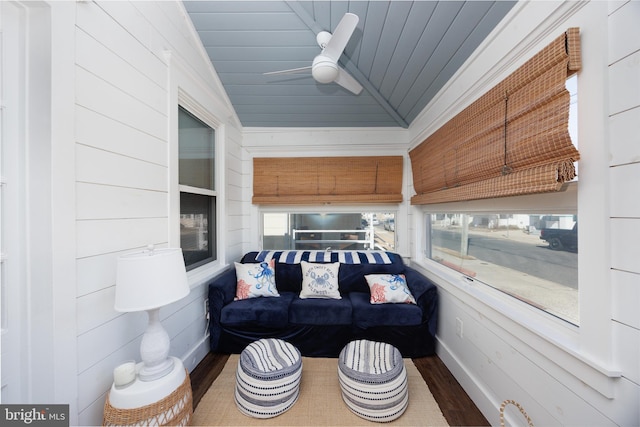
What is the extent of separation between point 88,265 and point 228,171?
5.55 feet

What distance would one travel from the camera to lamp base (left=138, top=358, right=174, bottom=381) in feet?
3.70

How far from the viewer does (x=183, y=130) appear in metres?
1.96

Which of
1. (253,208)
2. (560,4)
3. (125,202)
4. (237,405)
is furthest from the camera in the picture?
(253,208)

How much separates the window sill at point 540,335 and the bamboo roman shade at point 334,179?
153cm

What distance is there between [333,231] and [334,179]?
0.72 m

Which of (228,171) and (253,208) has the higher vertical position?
(228,171)

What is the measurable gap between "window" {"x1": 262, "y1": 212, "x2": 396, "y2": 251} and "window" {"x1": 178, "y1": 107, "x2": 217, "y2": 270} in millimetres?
907

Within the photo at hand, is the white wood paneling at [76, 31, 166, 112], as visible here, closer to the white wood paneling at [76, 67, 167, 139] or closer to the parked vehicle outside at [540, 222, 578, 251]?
the white wood paneling at [76, 67, 167, 139]

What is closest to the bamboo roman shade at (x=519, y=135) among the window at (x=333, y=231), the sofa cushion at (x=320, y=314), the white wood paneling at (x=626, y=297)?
the white wood paneling at (x=626, y=297)

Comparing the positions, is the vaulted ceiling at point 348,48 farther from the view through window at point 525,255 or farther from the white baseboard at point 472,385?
the white baseboard at point 472,385

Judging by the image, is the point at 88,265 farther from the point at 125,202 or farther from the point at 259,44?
the point at 259,44

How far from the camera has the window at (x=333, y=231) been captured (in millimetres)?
3131

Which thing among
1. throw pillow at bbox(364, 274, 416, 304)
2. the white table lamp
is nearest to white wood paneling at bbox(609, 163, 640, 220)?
throw pillow at bbox(364, 274, 416, 304)

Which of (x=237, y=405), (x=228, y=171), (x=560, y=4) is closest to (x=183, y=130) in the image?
(x=228, y=171)
